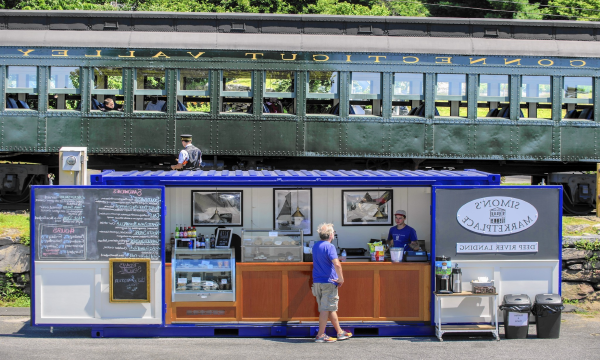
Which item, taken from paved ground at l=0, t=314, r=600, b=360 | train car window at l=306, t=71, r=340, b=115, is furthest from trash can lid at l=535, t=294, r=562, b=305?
train car window at l=306, t=71, r=340, b=115

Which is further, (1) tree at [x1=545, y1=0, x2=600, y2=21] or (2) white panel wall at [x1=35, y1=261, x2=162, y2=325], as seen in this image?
(1) tree at [x1=545, y1=0, x2=600, y2=21]

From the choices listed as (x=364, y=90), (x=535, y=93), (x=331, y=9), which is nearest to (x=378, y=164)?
(x=364, y=90)

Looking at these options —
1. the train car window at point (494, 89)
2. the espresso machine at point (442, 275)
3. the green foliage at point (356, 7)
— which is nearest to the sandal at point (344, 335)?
the espresso machine at point (442, 275)

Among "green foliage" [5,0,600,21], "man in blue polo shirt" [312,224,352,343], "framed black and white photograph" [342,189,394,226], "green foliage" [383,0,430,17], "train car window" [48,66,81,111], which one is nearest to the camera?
"man in blue polo shirt" [312,224,352,343]

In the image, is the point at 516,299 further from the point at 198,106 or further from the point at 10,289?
the point at 10,289

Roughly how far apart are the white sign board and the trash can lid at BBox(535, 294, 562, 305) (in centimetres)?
58

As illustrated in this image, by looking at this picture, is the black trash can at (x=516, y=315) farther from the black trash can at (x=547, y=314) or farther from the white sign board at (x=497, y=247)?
the white sign board at (x=497, y=247)

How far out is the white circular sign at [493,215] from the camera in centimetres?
820

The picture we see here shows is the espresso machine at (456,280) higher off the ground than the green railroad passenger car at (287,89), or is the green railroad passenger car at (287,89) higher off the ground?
the green railroad passenger car at (287,89)

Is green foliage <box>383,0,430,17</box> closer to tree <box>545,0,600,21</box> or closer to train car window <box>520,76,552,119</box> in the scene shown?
tree <box>545,0,600,21</box>

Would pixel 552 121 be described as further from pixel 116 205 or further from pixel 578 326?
pixel 116 205

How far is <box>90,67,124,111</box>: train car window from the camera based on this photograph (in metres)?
11.9

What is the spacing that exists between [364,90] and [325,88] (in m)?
0.73

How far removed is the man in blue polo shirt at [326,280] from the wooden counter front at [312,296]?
15.2 inches
